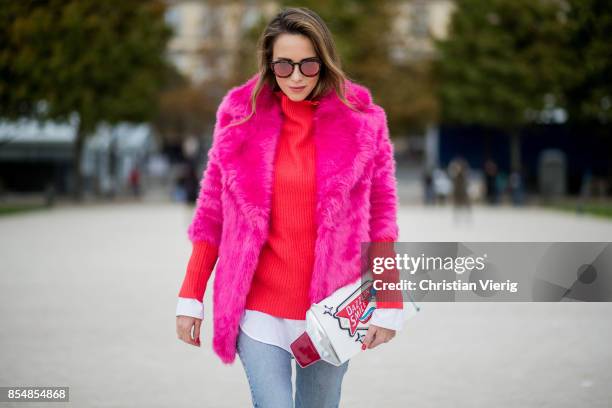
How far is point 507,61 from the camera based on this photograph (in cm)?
3778

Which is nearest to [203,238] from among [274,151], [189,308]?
[189,308]

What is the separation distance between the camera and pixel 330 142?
318 cm

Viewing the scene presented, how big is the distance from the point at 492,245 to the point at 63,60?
29.6 m

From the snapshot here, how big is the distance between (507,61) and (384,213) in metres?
36.1

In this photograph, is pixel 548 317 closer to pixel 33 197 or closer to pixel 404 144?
pixel 33 197

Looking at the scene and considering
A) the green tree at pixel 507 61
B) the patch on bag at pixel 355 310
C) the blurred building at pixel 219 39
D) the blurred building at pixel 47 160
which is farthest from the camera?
the blurred building at pixel 47 160

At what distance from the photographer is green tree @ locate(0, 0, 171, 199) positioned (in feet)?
97.3

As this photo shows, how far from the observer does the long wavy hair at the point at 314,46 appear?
316 centimetres

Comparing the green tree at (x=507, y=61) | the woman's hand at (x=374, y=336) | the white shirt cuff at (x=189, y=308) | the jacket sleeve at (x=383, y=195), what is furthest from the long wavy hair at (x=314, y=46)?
the green tree at (x=507, y=61)

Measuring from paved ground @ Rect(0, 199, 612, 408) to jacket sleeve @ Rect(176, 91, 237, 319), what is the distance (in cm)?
246

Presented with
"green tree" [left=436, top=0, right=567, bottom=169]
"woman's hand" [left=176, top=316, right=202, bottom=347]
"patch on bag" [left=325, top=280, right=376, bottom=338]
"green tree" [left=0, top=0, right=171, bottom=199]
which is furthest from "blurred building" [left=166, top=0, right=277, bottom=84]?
"patch on bag" [left=325, top=280, right=376, bottom=338]

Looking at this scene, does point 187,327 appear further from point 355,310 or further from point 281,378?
point 355,310

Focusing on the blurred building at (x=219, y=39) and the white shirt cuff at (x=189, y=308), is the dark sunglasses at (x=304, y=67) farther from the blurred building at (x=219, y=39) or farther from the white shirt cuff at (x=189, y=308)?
the blurred building at (x=219, y=39)

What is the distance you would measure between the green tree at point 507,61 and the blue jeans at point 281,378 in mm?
33175
